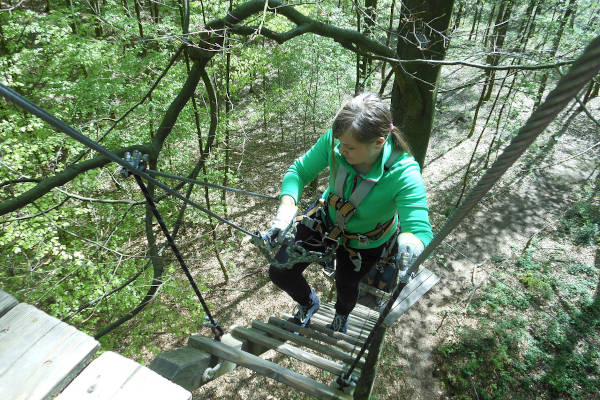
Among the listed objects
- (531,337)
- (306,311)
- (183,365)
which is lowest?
(531,337)

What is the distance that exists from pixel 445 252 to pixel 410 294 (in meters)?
4.18

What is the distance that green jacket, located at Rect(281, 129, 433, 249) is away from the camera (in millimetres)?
1762

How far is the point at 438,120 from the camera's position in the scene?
9648mm

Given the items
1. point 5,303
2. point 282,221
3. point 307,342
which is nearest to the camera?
point 5,303

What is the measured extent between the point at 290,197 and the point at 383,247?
0.73 m

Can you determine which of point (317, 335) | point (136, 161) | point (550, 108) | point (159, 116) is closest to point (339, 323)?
point (317, 335)

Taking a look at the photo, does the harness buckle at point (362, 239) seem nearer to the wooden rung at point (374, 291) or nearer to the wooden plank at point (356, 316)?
the wooden rung at point (374, 291)

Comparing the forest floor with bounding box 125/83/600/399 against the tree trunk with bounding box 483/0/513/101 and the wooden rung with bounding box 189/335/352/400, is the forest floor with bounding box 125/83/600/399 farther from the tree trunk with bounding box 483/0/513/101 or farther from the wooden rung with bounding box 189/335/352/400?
the wooden rung with bounding box 189/335/352/400

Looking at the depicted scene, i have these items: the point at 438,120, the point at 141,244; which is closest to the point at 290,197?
the point at 141,244

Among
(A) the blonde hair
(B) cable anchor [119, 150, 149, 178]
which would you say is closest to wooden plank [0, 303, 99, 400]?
(B) cable anchor [119, 150, 149, 178]

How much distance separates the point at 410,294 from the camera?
267cm

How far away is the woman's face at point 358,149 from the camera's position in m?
1.72

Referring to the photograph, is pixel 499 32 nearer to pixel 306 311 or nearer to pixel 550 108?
pixel 306 311

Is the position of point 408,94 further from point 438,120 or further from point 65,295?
point 438,120
